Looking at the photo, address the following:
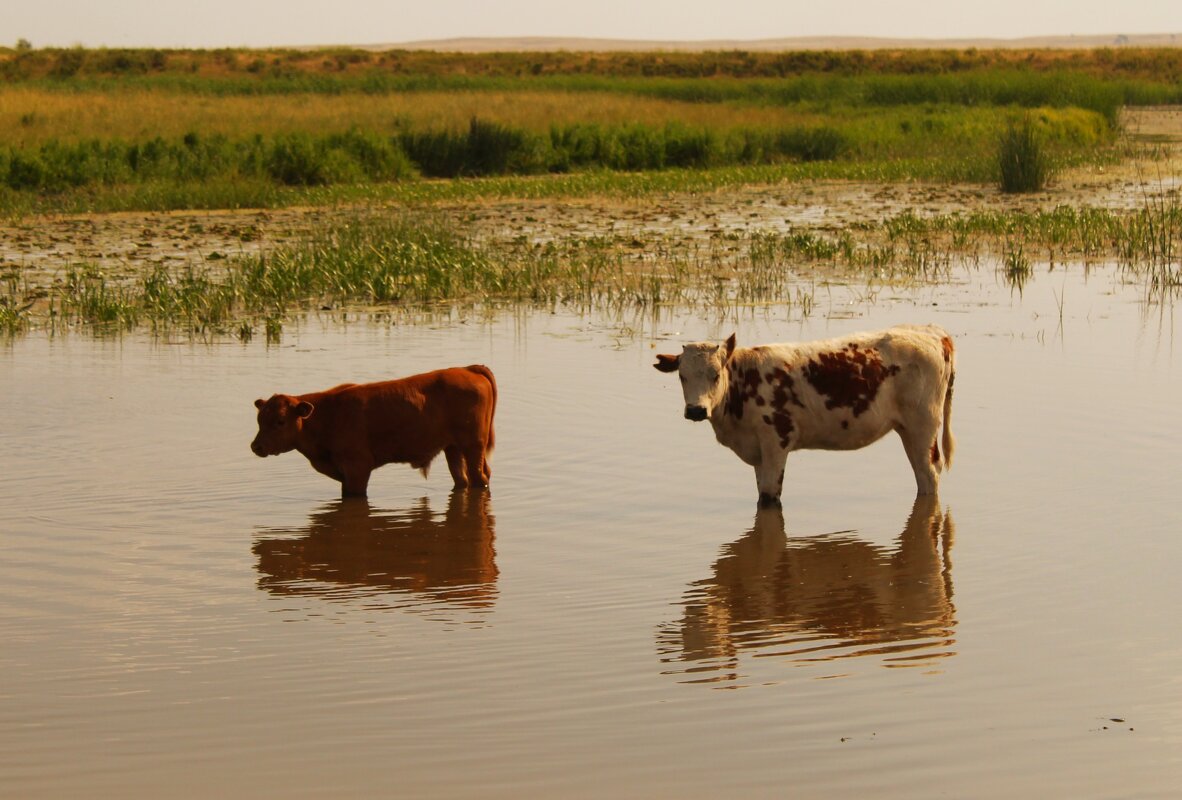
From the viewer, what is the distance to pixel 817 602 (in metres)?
7.32

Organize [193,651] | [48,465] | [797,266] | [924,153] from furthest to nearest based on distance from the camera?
1. [924,153]
2. [797,266]
3. [48,465]
4. [193,651]

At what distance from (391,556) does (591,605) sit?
1534 mm

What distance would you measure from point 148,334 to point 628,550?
336 inches

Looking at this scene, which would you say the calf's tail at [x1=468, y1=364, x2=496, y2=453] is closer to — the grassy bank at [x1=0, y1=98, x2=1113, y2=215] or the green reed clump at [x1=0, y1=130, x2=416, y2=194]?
the grassy bank at [x1=0, y1=98, x2=1113, y2=215]

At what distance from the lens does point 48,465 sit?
33.3 ft

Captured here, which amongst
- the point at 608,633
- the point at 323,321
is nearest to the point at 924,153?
the point at 323,321

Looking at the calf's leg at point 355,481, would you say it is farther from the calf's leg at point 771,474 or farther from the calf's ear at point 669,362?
the calf's leg at point 771,474

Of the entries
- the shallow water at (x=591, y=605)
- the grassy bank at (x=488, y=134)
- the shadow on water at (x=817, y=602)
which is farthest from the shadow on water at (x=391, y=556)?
the grassy bank at (x=488, y=134)

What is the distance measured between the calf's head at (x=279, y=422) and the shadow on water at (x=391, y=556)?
1.51ft

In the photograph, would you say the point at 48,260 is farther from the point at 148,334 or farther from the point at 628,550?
the point at 628,550

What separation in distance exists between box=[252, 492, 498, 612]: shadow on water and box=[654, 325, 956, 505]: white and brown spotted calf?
145 centimetres

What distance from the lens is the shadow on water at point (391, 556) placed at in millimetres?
7516

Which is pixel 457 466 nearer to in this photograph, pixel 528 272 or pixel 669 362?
pixel 669 362

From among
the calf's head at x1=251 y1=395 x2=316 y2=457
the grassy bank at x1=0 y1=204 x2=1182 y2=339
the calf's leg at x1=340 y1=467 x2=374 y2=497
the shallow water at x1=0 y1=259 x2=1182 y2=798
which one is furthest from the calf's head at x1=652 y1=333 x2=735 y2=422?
the grassy bank at x1=0 y1=204 x2=1182 y2=339
